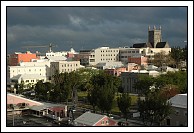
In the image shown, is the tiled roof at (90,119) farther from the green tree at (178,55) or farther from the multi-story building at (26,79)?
the green tree at (178,55)

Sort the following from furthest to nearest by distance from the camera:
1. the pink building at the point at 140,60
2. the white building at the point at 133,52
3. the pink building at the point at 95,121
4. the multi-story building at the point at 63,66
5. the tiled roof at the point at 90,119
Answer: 1. the white building at the point at 133,52
2. the pink building at the point at 140,60
3. the multi-story building at the point at 63,66
4. the tiled roof at the point at 90,119
5. the pink building at the point at 95,121

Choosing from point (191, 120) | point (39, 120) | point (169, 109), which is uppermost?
point (191, 120)

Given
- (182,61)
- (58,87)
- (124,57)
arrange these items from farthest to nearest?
(124,57) → (182,61) → (58,87)

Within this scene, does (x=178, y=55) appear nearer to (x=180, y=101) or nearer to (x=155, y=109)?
(x=180, y=101)

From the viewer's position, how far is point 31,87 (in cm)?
2769

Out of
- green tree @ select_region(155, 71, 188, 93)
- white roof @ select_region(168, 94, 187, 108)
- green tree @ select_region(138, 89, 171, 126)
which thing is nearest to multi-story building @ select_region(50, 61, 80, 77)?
green tree @ select_region(155, 71, 188, 93)

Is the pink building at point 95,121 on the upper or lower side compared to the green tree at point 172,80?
lower

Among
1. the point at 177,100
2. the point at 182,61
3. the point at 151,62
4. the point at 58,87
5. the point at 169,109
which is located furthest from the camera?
the point at 151,62

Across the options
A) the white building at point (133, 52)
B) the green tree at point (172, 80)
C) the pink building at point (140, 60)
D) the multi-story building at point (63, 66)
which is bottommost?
the green tree at point (172, 80)

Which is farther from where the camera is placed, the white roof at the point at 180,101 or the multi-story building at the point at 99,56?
the multi-story building at the point at 99,56

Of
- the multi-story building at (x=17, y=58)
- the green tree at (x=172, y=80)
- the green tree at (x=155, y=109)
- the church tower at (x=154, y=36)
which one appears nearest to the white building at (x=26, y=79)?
the multi-story building at (x=17, y=58)

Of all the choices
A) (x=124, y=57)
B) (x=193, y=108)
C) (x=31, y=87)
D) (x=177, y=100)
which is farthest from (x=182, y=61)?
(x=193, y=108)

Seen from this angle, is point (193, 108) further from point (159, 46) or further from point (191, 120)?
point (159, 46)

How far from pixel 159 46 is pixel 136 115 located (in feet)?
123
